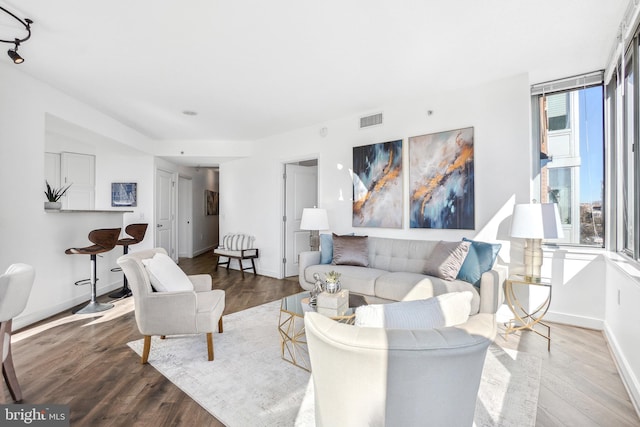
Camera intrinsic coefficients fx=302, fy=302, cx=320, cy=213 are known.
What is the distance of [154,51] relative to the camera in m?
2.73

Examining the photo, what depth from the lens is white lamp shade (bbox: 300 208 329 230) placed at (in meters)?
4.46

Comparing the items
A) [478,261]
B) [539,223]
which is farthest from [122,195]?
[539,223]

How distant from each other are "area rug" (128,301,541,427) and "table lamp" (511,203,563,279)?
0.89 metres

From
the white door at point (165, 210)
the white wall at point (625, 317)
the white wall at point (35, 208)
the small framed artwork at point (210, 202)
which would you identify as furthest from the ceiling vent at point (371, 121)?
the small framed artwork at point (210, 202)

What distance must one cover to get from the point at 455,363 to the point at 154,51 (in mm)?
3253

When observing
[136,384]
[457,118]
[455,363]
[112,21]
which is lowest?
[136,384]

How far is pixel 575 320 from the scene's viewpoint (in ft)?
10.2

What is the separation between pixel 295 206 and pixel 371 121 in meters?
2.28

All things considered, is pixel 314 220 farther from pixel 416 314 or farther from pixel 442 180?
pixel 416 314

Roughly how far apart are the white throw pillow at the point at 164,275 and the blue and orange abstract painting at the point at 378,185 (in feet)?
8.42

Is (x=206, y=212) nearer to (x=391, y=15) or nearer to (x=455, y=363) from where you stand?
(x=391, y=15)

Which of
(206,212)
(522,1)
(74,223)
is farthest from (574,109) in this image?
(206,212)

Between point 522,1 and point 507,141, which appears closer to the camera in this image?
point 522,1

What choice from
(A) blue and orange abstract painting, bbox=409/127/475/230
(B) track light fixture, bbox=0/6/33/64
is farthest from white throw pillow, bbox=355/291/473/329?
(B) track light fixture, bbox=0/6/33/64
